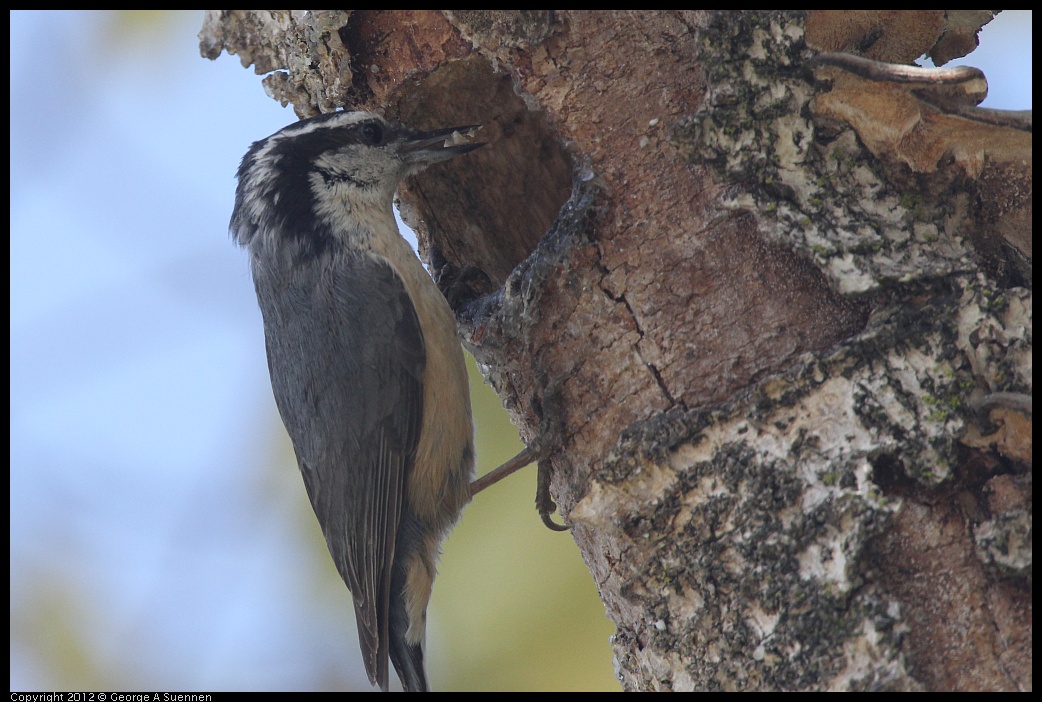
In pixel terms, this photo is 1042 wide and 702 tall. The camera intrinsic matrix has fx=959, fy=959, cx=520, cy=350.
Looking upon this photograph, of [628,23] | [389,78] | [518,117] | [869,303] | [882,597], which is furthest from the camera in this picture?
[518,117]

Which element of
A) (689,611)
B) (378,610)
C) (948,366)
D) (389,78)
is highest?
(389,78)

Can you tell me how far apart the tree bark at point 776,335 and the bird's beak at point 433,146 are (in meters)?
0.29

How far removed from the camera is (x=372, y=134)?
298cm

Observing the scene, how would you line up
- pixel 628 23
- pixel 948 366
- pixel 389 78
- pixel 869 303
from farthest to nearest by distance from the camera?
pixel 389 78 → pixel 628 23 → pixel 869 303 → pixel 948 366

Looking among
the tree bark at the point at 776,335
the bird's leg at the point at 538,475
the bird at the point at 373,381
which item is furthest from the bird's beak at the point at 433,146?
the bird's leg at the point at 538,475

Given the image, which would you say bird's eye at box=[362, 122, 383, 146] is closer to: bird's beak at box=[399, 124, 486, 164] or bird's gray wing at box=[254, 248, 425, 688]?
bird's beak at box=[399, 124, 486, 164]

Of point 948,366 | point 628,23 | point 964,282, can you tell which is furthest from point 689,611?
point 628,23

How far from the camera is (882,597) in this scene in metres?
1.63

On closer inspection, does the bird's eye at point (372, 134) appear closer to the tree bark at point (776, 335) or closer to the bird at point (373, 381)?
the bird at point (373, 381)

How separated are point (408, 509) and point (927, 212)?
1875mm

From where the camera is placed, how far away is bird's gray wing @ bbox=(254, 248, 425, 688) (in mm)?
3039

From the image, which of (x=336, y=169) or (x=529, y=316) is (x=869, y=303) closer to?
(x=529, y=316)

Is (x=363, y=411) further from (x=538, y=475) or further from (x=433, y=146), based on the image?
(x=433, y=146)

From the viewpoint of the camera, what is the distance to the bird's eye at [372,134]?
2961 mm
